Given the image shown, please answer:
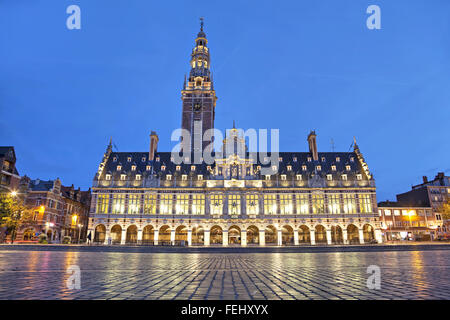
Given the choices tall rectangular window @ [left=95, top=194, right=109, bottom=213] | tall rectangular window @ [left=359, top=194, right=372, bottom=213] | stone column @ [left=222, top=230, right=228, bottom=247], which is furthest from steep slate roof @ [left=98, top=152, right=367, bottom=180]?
stone column @ [left=222, top=230, right=228, bottom=247]

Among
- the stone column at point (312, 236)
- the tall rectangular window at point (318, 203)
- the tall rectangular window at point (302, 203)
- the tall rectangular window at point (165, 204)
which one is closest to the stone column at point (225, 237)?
the tall rectangular window at point (165, 204)

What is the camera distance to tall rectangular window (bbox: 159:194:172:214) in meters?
51.3

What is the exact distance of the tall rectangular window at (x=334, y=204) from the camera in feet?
167

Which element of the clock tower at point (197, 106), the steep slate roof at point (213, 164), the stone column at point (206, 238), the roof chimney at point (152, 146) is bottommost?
the stone column at point (206, 238)

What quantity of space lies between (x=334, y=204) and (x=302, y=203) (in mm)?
5742

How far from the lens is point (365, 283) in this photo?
6512 millimetres

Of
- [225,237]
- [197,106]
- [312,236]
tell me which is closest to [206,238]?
[225,237]

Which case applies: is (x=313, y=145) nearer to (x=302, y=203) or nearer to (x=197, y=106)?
(x=302, y=203)

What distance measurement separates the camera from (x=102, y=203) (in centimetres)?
5175

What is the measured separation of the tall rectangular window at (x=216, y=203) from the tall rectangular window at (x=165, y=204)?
25.5 feet

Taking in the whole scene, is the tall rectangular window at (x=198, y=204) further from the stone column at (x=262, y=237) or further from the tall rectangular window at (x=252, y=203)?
the stone column at (x=262, y=237)
